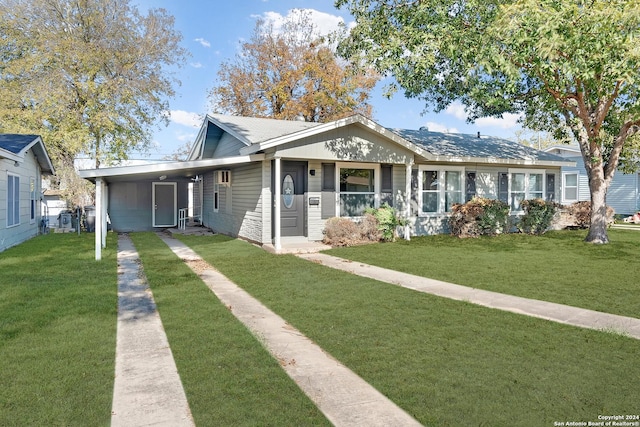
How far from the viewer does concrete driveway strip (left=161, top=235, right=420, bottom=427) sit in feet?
9.40

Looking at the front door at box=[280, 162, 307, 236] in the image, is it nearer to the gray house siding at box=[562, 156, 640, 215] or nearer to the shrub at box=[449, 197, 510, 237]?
the shrub at box=[449, 197, 510, 237]

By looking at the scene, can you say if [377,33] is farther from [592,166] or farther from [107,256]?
[107,256]

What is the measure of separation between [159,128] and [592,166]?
22.1m

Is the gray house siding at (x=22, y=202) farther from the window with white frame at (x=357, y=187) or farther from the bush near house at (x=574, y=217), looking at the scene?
the bush near house at (x=574, y=217)

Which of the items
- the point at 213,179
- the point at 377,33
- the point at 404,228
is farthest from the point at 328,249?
the point at 213,179

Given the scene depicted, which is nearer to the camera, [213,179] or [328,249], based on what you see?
[328,249]

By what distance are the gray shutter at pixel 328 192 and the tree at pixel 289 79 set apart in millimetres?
15426

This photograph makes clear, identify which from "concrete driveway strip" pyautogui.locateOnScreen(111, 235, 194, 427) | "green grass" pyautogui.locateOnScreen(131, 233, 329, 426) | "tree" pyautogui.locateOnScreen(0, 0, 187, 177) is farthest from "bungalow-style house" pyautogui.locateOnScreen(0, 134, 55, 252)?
"green grass" pyautogui.locateOnScreen(131, 233, 329, 426)

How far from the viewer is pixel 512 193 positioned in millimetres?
16234

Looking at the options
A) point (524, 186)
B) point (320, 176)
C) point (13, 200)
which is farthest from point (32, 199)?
point (524, 186)

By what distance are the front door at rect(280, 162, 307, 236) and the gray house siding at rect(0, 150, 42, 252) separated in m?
7.33

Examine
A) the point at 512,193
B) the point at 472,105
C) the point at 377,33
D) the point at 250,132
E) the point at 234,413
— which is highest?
the point at 377,33

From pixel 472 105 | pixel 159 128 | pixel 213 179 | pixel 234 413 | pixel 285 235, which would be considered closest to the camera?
pixel 234 413

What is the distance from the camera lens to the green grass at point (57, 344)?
2959 mm
